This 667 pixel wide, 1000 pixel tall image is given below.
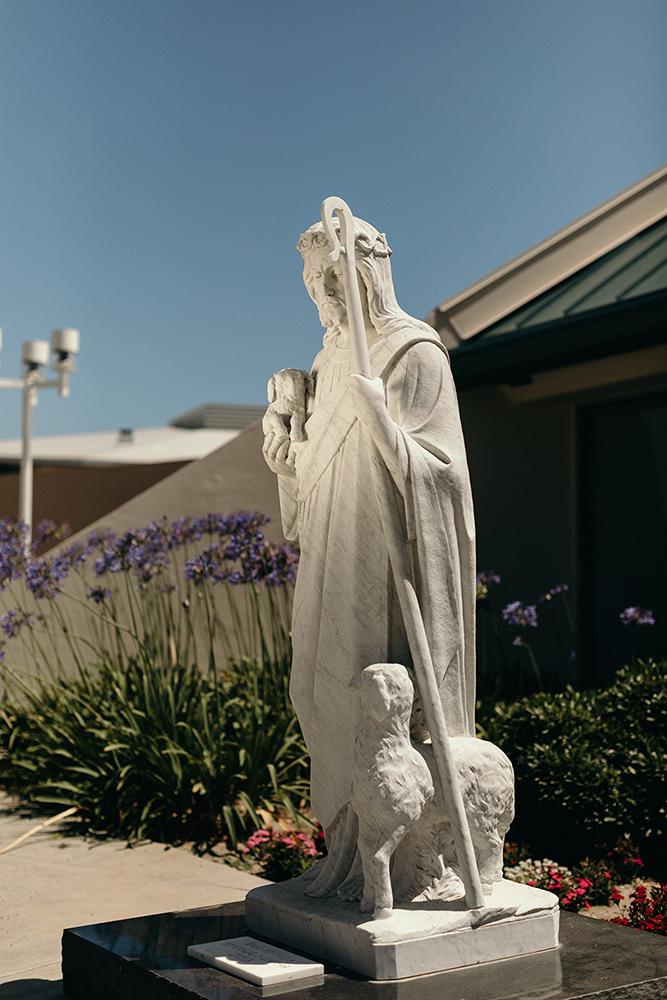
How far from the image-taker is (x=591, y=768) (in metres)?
6.77

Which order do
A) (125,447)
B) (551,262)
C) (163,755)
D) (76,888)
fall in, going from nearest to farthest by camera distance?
(76,888), (163,755), (551,262), (125,447)

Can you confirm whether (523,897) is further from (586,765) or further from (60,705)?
(60,705)

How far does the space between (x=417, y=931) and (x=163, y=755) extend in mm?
3896

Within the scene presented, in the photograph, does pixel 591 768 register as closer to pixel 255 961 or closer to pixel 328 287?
pixel 255 961

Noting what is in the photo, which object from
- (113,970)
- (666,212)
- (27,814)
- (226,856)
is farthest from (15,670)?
(666,212)

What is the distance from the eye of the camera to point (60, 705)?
29.0 feet

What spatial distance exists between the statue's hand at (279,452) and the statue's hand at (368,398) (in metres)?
0.61

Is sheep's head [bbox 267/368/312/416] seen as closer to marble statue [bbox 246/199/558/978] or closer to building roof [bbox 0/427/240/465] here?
marble statue [bbox 246/199/558/978]

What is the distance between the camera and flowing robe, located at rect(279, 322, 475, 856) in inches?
171

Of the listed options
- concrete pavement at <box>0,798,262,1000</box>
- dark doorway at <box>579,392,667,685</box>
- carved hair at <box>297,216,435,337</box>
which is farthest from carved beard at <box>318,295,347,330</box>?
dark doorway at <box>579,392,667,685</box>

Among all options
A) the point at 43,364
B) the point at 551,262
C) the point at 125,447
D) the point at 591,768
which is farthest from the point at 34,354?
the point at 591,768

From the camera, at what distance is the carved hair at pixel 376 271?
4543 millimetres

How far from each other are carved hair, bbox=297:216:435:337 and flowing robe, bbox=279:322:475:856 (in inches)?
3.0

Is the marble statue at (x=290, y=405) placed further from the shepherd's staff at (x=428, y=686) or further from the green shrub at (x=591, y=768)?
the green shrub at (x=591, y=768)
